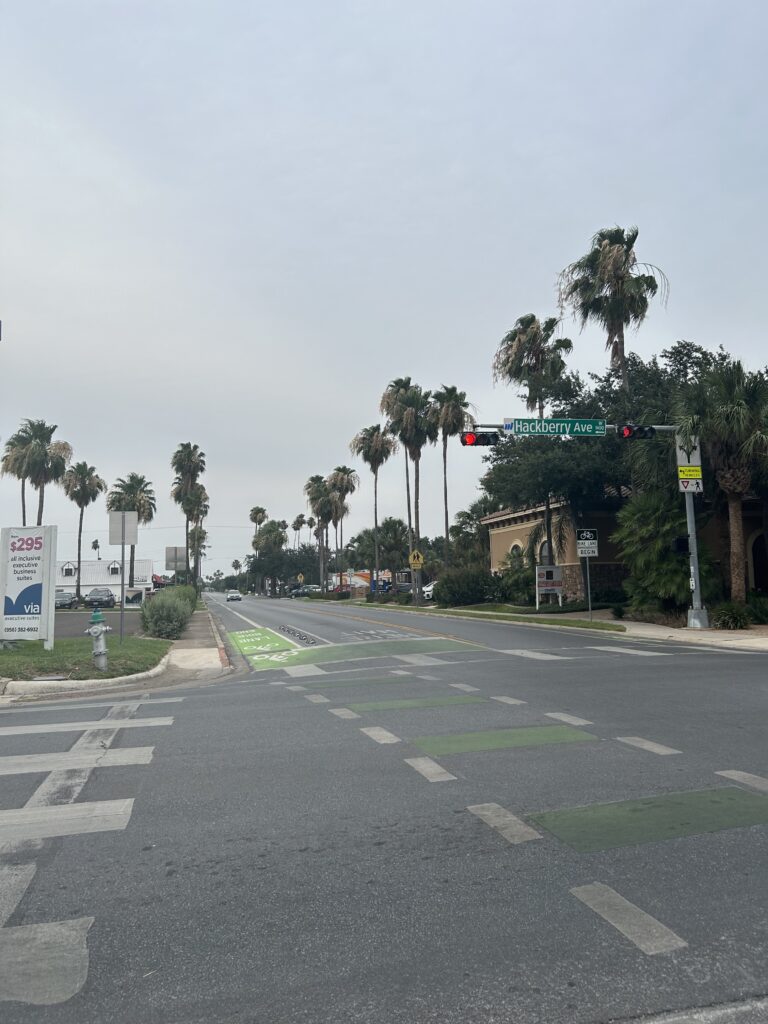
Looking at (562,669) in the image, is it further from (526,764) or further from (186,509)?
(186,509)

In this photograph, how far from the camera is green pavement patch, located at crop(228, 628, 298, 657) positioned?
22906mm

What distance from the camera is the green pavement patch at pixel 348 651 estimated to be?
18797 mm

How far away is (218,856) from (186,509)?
237 ft

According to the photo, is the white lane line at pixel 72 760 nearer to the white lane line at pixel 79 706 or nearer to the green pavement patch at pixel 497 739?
the green pavement patch at pixel 497 739

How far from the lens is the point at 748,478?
25.8 meters

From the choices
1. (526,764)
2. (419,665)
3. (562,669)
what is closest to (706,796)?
(526,764)

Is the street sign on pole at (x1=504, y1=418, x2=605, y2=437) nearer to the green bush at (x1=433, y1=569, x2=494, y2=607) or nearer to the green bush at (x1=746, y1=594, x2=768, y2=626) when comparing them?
the green bush at (x1=746, y1=594, x2=768, y2=626)

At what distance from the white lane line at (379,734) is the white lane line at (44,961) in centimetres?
453

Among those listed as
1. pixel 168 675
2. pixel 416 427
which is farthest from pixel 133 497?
pixel 168 675

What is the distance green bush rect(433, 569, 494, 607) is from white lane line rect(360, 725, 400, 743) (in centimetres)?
3893

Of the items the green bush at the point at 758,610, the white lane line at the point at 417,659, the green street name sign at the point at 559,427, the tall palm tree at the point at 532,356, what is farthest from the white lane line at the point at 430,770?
the tall palm tree at the point at 532,356

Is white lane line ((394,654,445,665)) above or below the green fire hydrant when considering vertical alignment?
below

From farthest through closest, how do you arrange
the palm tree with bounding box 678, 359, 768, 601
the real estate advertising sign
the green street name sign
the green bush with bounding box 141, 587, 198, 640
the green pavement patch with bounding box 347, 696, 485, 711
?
the green bush with bounding box 141, 587, 198, 640
the palm tree with bounding box 678, 359, 768, 601
the green street name sign
the real estate advertising sign
the green pavement patch with bounding box 347, 696, 485, 711

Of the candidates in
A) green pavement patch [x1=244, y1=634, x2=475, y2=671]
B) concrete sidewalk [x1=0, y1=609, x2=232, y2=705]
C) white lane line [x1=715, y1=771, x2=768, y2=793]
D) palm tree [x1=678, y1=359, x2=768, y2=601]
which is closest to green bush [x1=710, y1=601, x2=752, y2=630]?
palm tree [x1=678, y1=359, x2=768, y2=601]
